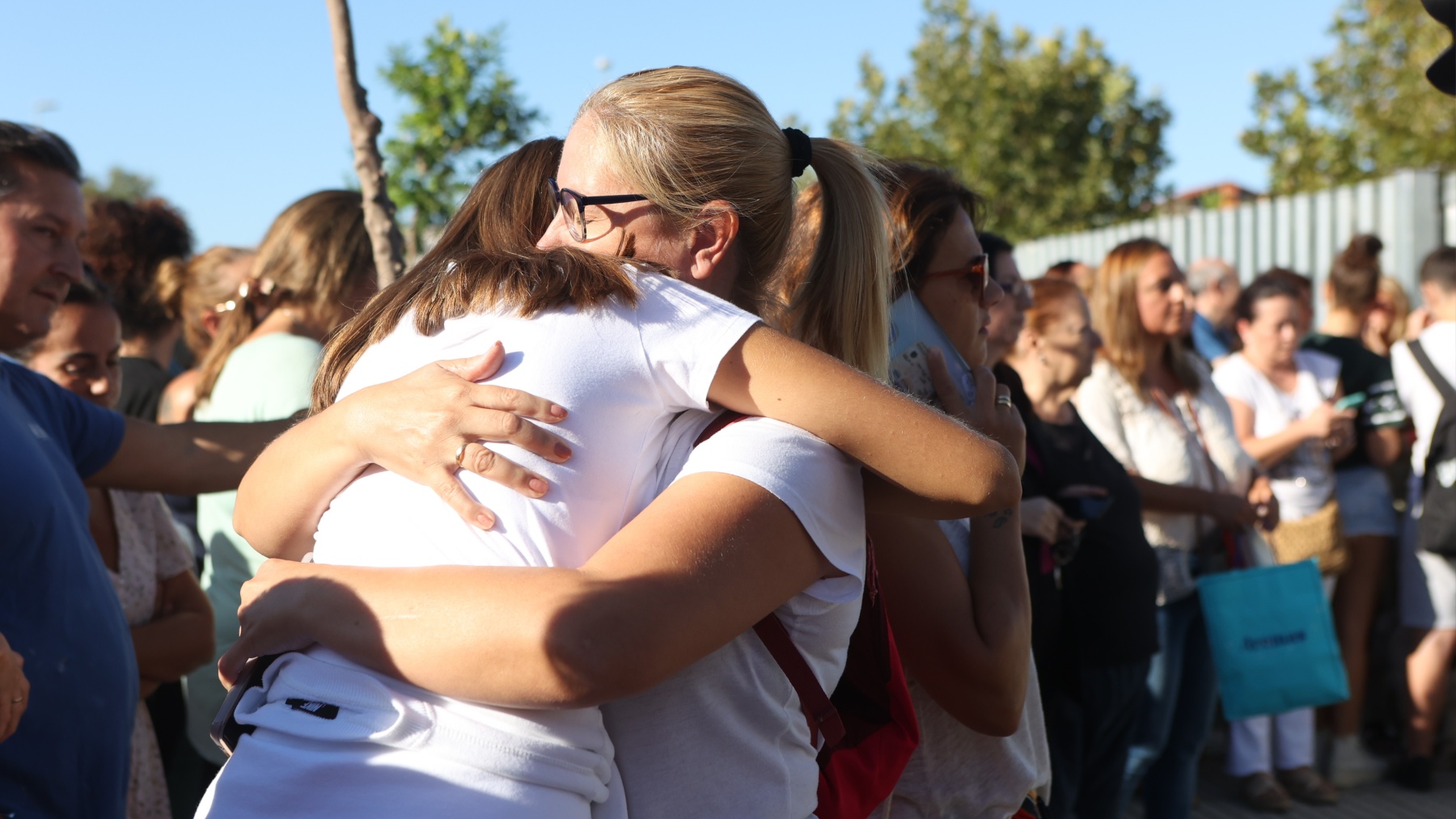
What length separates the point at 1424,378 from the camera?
551 cm

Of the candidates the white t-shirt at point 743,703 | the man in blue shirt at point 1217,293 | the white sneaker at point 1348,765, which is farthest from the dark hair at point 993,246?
Result: the man in blue shirt at point 1217,293

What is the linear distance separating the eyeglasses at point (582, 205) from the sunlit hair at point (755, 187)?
0.07 ft

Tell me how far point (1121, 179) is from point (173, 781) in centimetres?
2621

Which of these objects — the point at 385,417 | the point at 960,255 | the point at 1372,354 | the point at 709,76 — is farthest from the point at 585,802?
the point at 1372,354

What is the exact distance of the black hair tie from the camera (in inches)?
66.7

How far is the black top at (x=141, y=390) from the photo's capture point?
14.4 ft

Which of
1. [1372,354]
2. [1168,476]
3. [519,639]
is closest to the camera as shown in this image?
[519,639]

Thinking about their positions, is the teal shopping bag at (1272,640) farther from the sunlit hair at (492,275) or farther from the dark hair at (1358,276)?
the sunlit hair at (492,275)

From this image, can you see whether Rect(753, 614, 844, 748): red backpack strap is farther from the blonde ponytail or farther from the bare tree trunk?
the bare tree trunk

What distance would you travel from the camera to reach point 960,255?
235 centimetres

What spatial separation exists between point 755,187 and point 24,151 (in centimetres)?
180

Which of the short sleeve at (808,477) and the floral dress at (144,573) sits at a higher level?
the short sleeve at (808,477)

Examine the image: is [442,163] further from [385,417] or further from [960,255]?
[385,417]

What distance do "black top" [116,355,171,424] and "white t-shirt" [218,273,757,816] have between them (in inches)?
132
